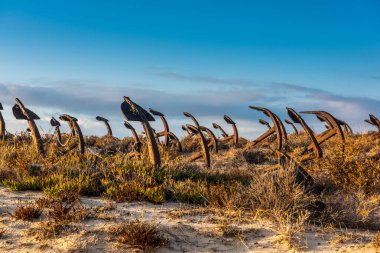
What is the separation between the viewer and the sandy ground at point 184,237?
207 inches

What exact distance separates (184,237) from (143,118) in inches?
138

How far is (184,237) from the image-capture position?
5539 millimetres

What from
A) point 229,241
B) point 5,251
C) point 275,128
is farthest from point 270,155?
point 5,251

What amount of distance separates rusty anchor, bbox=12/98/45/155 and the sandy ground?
15.1 feet

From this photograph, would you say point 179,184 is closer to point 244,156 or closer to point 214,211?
point 214,211

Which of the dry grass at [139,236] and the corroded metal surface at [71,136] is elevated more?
the corroded metal surface at [71,136]

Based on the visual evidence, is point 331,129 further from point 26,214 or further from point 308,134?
point 26,214

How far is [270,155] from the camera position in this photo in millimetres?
15844

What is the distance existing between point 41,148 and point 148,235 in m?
6.44

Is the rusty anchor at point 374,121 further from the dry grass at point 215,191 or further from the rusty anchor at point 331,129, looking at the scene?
the dry grass at point 215,191

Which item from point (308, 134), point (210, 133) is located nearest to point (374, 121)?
point (210, 133)

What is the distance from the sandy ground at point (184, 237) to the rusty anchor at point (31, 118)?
4.59 metres

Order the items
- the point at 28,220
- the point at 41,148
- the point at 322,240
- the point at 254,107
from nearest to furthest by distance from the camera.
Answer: the point at 322,240 → the point at 28,220 → the point at 41,148 → the point at 254,107

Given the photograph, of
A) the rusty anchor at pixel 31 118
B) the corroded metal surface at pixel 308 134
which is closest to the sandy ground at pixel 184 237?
the corroded metal surface at pixel 308 134
